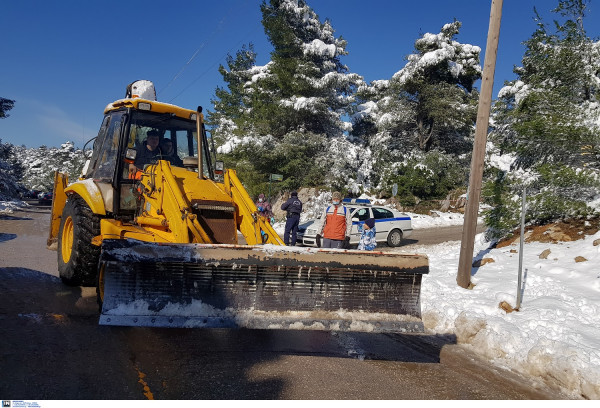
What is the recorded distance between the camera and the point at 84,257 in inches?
232

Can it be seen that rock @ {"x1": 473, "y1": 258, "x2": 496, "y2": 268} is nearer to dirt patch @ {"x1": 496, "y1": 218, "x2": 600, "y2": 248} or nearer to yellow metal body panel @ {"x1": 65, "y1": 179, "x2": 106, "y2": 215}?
dirt patch @ {"x1": 496, "y1": 218, "x2": 600, "y2": 248}

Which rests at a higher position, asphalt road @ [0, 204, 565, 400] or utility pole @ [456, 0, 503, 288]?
utility pole @ [456, 0, 503, 288]

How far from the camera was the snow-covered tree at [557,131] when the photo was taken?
880 cm

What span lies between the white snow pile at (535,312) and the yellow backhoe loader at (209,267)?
1413 millimetres

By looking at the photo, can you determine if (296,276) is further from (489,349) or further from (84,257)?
(84,257)

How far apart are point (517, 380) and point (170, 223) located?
4.15 metres

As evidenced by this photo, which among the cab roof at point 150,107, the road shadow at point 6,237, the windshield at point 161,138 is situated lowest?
the road shadow at point 6,237

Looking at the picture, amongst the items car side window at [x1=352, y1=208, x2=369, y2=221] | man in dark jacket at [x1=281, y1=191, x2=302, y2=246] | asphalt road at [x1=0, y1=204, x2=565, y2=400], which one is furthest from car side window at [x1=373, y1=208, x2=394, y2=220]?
asphalt road at [x1=0, y1=204, x2=565, y2=400]

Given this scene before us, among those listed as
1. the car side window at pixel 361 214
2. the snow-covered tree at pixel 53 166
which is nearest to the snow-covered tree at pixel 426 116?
the car side window at pixel 361 214

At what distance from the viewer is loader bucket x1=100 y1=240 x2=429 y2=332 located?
4098mm

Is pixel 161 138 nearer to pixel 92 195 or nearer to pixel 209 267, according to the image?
pixel 92 195

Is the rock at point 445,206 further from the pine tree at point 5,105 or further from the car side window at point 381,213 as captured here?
the pine tree at point 5,105

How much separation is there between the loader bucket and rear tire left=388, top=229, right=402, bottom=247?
10935 mm

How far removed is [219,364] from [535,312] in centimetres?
438
